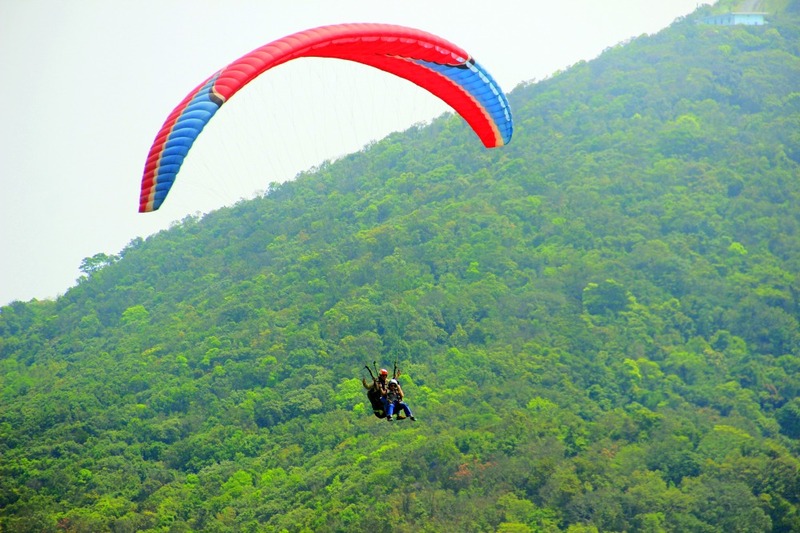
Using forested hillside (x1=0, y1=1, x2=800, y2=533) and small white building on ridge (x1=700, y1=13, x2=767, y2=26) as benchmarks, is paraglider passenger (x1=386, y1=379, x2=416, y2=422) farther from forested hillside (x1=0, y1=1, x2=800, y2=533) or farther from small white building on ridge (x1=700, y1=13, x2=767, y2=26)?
small white building on ridge (x1=700, y1=13, x2=767, y2=26)

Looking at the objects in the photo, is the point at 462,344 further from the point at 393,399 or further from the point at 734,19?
the point at 734,19

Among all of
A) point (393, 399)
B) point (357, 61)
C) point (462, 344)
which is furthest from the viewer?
point (462, 344)

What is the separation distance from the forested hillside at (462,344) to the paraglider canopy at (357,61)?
75.4ft

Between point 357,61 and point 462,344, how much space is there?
1488 inches

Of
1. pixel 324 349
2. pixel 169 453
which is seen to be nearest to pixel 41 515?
pixel 169 453

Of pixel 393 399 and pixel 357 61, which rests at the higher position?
pixel 357 61

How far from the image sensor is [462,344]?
68.9m

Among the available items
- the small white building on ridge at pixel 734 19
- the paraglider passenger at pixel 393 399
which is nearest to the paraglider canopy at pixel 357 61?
the paraglider passenger at pixel 393 399

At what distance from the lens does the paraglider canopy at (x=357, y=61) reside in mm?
26719

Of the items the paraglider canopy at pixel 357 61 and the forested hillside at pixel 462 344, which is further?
the forested hillside at pixel 462 344

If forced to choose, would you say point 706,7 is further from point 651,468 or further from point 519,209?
point 651,468

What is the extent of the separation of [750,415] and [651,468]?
9417mm

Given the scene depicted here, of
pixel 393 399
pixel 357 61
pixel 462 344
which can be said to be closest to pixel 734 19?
pixel 462 344

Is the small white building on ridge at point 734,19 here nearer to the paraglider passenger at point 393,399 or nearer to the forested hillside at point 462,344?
the forested hillside at point 462,344
